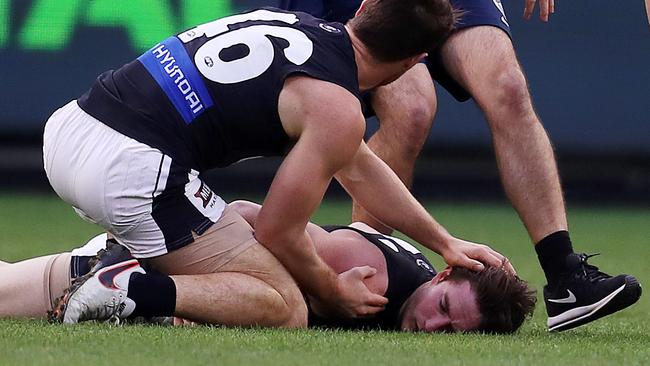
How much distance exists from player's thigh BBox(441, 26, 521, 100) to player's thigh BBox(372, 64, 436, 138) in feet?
0.78

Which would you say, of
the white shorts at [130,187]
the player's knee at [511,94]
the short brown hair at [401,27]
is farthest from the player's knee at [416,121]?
the white shorts at [130,187]

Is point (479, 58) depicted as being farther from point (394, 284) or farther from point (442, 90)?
point (442, 90)

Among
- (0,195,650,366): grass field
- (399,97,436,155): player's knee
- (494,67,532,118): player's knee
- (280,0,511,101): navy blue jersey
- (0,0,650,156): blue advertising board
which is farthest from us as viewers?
(0,0,650,156): blue advertising board

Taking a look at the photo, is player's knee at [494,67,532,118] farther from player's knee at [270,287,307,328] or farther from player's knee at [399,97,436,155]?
player's knee at [270,287,307,328]

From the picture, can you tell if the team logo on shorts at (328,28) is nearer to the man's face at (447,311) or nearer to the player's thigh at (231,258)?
the player's thigh at (231,258)

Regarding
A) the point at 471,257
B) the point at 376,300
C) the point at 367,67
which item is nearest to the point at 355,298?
the point at 376,300

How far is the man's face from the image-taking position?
443cm

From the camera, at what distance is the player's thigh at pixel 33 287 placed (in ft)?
14.8

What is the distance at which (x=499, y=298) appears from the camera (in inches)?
174

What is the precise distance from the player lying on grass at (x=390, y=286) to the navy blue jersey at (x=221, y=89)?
1.31 ft

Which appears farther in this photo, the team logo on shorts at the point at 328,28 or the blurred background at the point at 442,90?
the blurred background at the point at 442,90

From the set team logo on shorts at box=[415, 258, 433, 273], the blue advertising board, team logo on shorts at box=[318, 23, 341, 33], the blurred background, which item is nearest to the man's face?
team logo on shorts at box=[415, 258, 433, 273]

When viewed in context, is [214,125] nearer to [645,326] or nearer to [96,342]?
[96,342]

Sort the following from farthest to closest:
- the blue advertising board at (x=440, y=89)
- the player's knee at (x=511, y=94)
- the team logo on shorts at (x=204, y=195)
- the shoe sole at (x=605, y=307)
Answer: the blue advertising board at (x=440, y=89) → the player's knee at (x=511, y=94) → the shoe sole at (x=605, y=307) → the team logo on shorts at (x=204, y=195)
